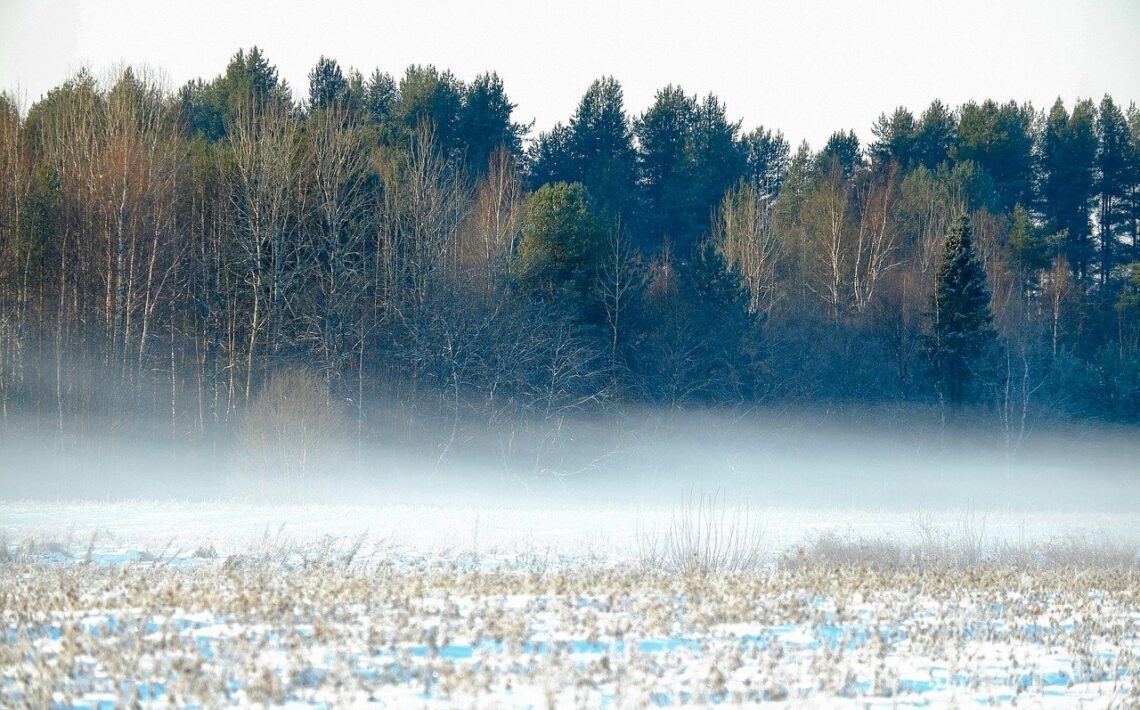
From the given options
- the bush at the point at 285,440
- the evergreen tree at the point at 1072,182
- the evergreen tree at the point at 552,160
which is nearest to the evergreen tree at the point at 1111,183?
the evergreen tree at the point at 1072,182

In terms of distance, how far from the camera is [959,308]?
4525 cm

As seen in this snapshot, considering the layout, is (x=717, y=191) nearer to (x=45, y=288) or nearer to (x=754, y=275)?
(x=754, y=275)

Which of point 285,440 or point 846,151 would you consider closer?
point 285,440

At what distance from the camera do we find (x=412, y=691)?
21.7ft

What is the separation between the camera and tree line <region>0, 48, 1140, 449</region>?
3581 cm

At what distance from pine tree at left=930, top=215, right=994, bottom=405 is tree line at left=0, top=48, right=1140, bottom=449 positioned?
132 millimetres

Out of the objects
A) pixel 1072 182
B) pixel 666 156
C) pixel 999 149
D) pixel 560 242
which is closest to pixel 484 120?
pixel 666 156

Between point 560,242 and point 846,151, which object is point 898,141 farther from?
point 560,242

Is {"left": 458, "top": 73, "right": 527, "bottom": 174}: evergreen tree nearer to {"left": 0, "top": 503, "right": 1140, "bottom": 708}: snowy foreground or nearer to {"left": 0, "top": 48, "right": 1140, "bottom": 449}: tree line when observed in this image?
{"left": 0, "top": 48, "right": 1140, "bottom": 449}: tree line

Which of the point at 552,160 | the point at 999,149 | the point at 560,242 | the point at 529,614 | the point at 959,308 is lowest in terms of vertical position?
the point at 529,614

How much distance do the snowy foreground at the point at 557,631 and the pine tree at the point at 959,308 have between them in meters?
31.3

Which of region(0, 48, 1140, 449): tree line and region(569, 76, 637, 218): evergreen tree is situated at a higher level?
region(569, 76, 637, 218): evergreen tree

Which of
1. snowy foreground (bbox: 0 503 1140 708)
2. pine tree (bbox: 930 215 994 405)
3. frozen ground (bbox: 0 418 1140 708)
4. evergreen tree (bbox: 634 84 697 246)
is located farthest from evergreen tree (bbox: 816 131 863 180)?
snowy foreground (bbox: 0 503 1140 708)

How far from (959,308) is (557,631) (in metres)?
41.1
